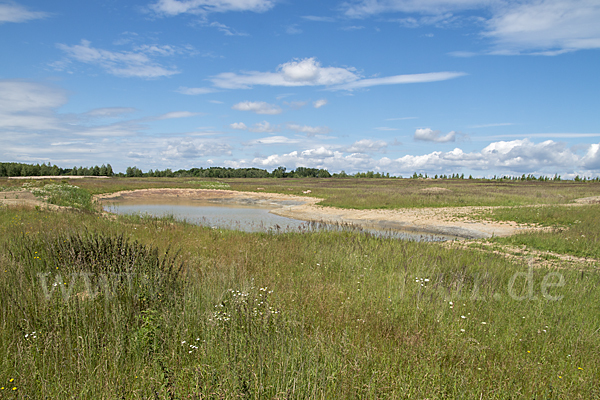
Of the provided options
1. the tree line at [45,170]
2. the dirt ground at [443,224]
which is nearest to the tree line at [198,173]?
the tree line at [45,170]

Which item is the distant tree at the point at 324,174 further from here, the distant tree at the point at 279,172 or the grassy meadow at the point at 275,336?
the grassy meadow at the point at 275,336

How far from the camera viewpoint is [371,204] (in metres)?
31.9

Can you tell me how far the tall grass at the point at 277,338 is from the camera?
3.06 metres

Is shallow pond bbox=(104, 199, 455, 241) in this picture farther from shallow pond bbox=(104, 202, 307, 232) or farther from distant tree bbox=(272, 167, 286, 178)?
distant tree bbox=(272, 167, 286, 178)

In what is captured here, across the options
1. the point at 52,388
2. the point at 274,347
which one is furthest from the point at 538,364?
the point at 52,388

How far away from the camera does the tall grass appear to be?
3.06 m

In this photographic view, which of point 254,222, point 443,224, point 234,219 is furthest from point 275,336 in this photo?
point 443,224

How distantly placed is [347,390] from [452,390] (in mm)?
1164

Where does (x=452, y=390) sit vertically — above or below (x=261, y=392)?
below

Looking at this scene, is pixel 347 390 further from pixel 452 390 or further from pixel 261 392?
pixel 452 390

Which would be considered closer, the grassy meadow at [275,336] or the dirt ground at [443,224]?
the grassy meadow at [275,336]

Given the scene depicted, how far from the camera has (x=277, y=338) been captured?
11.8 ft

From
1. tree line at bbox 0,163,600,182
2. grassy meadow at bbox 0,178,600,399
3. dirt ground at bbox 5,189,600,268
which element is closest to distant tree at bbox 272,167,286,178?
tree line at bbox 0,163,600,182

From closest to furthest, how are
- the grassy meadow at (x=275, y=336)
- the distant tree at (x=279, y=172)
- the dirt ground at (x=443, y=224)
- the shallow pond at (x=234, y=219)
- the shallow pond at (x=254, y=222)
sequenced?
the grassy meadow at (x=275, y=336), the dirt ground at (x=443, y=224), the shallow pond at (x=254, y=222), the shallow pond at (x=234, y=219), the distant tree at (x=279, y=172)
